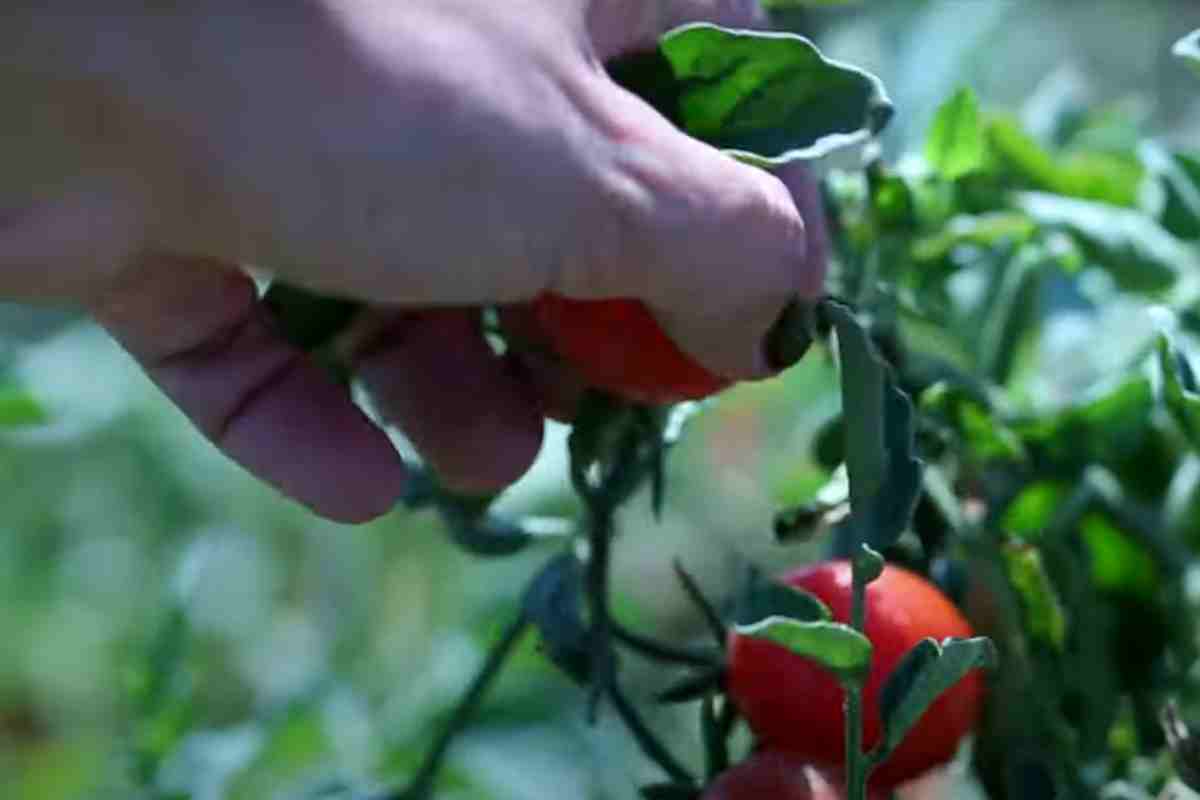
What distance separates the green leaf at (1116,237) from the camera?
699mm

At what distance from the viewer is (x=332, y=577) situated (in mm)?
1376

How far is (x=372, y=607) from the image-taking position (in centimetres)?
132

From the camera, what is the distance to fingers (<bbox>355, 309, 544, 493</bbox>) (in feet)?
1.82

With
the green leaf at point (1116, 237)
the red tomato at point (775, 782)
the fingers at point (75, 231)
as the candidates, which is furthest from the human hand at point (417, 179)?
the green leaf at point (1116, 237)

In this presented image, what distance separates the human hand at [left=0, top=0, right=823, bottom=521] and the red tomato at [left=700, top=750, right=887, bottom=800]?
0.34 ft

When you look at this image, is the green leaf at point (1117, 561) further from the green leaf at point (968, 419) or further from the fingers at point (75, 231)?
the fingers at point (75, 231)

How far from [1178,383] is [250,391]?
0.75 feet

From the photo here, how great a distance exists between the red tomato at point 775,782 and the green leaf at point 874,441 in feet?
0.24

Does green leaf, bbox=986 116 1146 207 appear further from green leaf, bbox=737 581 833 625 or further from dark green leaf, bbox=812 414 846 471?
green leaf, bbox=737 581 833 625

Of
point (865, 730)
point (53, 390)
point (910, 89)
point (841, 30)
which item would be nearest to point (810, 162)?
point (865, 730)

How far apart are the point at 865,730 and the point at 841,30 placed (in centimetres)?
50

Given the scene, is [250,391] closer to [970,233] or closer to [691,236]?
[691,236]

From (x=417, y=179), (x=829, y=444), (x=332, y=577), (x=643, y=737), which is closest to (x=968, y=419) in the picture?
(x=829, y=444)

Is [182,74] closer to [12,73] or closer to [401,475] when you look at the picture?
[12,73]
